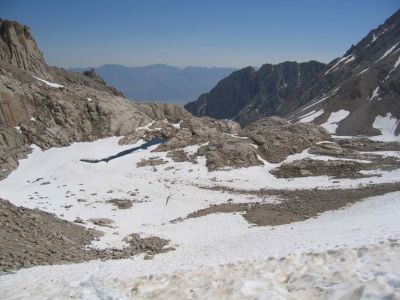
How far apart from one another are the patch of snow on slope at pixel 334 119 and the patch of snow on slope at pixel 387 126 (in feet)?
25.6

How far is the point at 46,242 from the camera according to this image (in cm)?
1994

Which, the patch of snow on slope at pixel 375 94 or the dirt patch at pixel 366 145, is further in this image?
the patch of snow on slope at pixel 375 94

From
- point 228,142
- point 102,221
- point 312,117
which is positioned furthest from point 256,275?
point 312,117

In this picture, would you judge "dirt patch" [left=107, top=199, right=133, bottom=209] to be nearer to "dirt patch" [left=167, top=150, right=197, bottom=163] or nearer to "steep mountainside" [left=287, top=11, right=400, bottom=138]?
"dirt patch" [left=167, top=150, right=197, bottom=163]

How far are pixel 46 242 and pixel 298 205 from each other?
18.2 metres

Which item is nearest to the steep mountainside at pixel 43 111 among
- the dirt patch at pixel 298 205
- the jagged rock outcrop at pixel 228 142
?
the jagged rock outcrop at pixel 228 142

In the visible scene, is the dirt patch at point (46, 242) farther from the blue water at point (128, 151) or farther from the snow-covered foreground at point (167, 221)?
the blue water at point (128, 151)

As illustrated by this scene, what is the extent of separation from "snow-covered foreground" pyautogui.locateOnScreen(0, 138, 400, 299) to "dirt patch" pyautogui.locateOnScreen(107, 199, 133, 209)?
56 centimetres

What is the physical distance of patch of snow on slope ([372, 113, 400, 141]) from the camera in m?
65.8

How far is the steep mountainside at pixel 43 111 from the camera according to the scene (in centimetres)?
4644

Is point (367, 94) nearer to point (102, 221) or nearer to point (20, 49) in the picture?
point (20, 49)

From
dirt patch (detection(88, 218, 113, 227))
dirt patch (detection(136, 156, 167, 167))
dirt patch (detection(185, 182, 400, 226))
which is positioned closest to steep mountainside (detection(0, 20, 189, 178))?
dirt patch (detection(136, 156, 167, 167))

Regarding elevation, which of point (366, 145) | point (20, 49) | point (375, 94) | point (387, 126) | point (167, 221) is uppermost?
point (20, 49)

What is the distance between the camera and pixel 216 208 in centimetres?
3030
